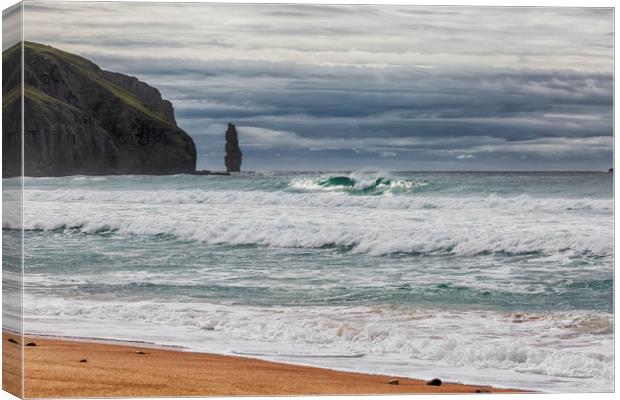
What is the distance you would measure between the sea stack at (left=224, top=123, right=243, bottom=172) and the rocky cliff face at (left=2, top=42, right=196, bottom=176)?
28 centimetres

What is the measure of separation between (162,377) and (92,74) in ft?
7.90

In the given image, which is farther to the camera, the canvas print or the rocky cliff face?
the canvas print

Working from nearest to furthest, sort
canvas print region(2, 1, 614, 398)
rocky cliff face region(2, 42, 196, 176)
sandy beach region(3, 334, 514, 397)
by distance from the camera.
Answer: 1. sandy beach region(3, 334, 514, 397)
2. rocky cliff face region(2, 42, 196, 176)
3. canvas print region(2, 1, 614, 398)

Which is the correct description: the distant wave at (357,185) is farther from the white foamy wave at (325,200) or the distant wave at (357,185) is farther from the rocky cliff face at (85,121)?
the rocky cliff face at (85,121)

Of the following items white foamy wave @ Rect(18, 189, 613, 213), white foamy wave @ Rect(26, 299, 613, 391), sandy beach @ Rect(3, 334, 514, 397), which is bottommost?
sandy beach @ Rect(3, 334, 514, 397)

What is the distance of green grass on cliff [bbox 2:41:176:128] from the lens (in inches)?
342

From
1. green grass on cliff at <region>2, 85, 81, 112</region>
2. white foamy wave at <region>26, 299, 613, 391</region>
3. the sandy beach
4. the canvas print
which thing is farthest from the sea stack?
the sandy beach

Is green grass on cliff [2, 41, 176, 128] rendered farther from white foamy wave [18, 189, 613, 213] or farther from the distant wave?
the distant wave

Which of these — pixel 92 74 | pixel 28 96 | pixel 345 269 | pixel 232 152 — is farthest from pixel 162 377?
pixel 92 74

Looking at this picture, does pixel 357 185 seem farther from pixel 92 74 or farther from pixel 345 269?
pixel 92 74

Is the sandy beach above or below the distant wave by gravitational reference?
below

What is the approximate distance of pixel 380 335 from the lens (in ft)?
29.7

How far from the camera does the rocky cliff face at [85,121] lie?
8.66 metres

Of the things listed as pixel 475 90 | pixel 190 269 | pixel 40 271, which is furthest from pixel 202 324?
pixel 475 90
